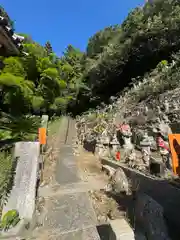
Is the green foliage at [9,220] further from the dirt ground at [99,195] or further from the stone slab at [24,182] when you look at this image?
the dirt ground at [99,195]

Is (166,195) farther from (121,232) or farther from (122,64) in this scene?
(122,64)

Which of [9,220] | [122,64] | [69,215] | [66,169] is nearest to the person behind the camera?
[9,220]

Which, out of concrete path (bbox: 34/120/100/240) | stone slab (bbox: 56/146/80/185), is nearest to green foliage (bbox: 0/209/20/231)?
concrete path (bbox: 34/120/100/240)

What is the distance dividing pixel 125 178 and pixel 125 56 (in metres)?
13.9

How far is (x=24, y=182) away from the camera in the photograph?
3004mm

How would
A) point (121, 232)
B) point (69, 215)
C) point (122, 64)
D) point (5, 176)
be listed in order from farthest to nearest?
point (122, 64) < point (69, 215) < point (5, 176) < point (121, 232)

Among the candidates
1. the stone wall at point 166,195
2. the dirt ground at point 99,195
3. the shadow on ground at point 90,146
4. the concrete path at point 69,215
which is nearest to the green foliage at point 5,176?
the concrete path at point 69,215

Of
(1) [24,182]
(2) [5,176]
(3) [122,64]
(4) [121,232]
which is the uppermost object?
(3) [122,64]

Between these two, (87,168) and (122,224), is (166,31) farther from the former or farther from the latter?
(122,224)

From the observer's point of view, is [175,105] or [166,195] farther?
[175,105]

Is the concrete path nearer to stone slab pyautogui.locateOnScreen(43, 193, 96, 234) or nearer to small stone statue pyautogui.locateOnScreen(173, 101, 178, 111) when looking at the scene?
stone slab pyautogui.locateOnScreen(43, 193, 96, 234)

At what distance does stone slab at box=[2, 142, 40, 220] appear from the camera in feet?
9.36

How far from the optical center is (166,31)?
13.6m

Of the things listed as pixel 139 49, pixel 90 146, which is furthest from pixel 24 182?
pixel 139 49
